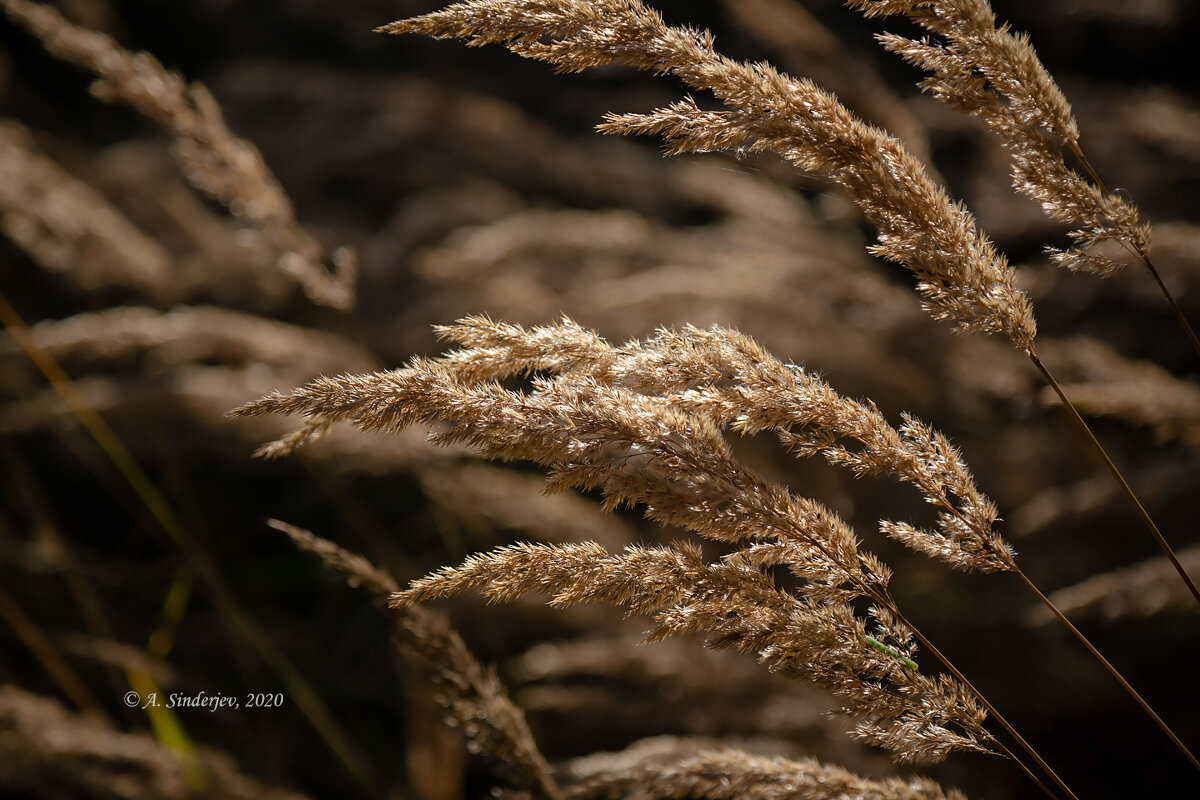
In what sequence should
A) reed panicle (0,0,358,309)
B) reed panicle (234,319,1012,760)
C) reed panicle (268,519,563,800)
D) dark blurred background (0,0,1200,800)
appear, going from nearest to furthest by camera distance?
reed panicle (234,319,1012,760), reed panicle (268,519,563,800), reed panicle (0,0,358,309), dark blurred background (0,0,1200,800)

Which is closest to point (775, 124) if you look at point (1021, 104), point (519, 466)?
point (1021, 104)

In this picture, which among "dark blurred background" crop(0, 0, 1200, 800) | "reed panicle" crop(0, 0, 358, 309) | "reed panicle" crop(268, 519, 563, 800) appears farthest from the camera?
"dark blurred background" crop(0, 0, 1200, 800)

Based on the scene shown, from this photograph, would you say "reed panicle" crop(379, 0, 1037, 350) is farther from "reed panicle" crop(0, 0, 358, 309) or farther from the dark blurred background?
"reed panicle" crop(0, 0, 358, 309)

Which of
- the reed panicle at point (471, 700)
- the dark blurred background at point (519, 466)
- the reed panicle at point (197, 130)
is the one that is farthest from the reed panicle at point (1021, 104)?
the reed panicle at point (197, 130)

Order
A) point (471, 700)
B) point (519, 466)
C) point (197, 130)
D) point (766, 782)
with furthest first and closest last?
point (519, 466) < point (197, 130) < point (471, 700) < point (766, 782)

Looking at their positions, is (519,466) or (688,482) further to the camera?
(519,466)

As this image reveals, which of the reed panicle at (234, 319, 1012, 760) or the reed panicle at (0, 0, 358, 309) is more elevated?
the reed panicle at (0, 0, 358, 309)

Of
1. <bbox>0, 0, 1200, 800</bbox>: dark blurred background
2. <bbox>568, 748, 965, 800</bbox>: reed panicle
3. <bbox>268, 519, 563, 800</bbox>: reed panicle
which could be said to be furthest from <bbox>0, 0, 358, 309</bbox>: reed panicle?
<bbox>568, 748, 965, 800</bbox>: reed panicle

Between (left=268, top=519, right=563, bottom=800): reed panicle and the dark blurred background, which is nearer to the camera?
(left=268, top=519, right=563, bottom=800): reed panicle

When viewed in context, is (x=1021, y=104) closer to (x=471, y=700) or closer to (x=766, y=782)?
(x=766, y=782)

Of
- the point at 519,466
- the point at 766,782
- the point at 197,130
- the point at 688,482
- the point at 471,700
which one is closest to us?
the point at 688,482

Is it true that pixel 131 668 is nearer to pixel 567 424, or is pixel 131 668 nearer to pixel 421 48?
pixel 567 424
